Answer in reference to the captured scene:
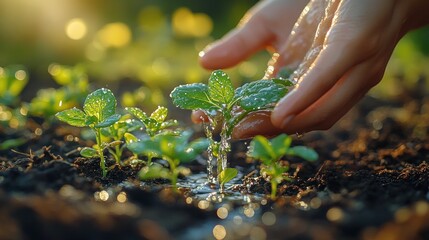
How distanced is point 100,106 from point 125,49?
3.83 metres

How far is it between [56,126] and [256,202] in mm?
1641

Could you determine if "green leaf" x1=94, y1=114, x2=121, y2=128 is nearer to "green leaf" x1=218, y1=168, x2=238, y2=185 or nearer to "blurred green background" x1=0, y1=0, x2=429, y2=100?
"green leaf" x1=218, y1=168, x2=238, y2=185

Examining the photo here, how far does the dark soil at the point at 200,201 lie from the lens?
62.5 inches

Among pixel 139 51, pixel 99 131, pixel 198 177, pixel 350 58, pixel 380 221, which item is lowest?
pixel 380 221

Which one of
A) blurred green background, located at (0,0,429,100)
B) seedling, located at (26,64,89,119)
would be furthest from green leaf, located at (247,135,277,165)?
blurred green background, located at (0,0,429,100)

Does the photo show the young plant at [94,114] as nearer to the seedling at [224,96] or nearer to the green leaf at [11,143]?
the seedling at [224,96]

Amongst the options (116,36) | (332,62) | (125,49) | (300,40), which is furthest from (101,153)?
(125,49)

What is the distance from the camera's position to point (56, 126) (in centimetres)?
340

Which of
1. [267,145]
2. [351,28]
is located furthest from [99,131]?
[351,28]

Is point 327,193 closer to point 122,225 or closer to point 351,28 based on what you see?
point 351,28

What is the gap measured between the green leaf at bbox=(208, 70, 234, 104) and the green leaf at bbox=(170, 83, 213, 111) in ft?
0.11

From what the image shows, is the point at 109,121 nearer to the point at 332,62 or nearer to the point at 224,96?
the point at 224,96

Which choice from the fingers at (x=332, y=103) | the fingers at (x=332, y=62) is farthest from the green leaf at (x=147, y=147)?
the fingers at (x=332, y=103)

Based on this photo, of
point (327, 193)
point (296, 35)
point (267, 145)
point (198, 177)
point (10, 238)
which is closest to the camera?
point (10, 238)
